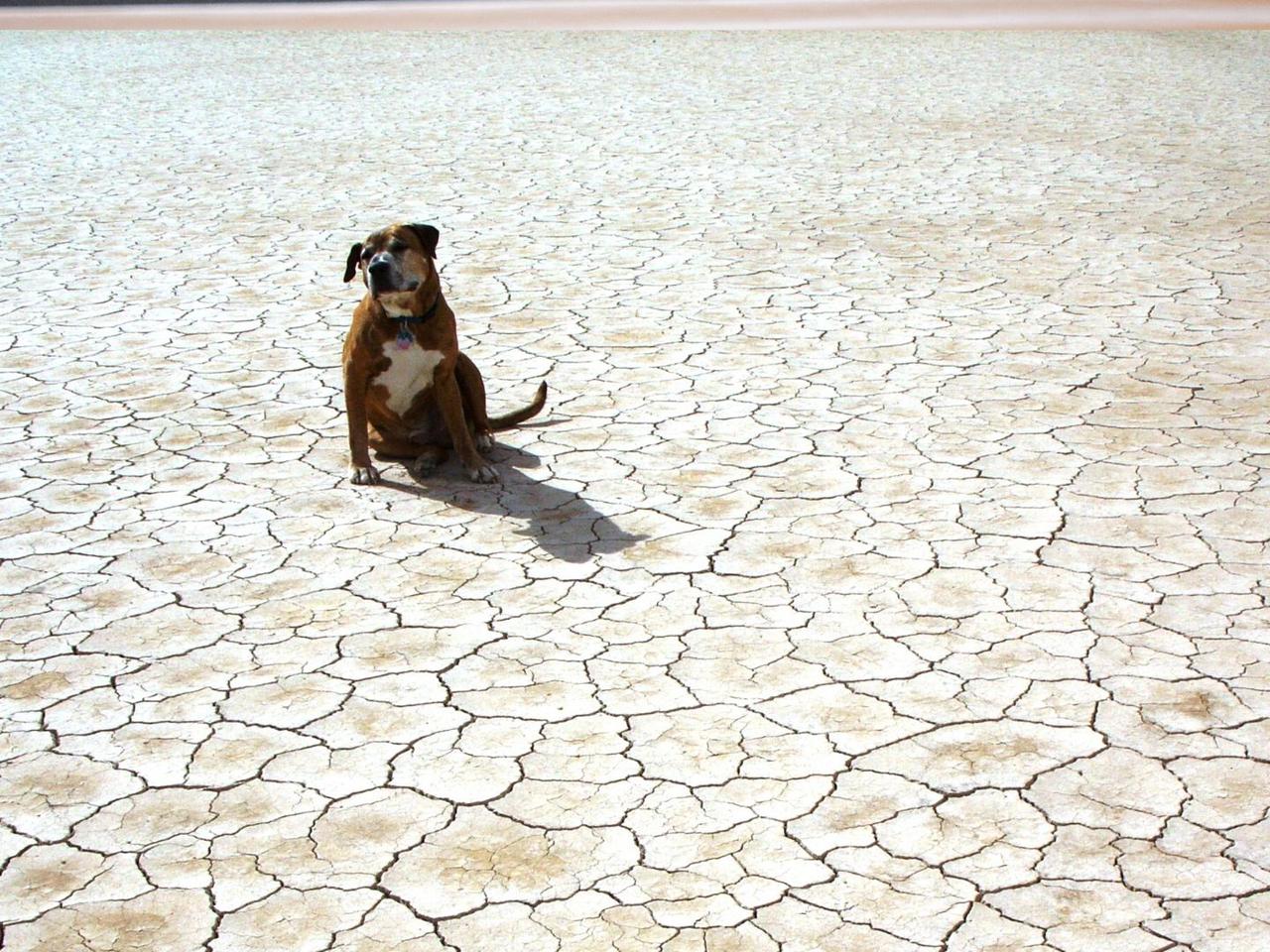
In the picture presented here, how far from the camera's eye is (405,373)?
473cm

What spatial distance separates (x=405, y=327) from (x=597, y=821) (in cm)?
204

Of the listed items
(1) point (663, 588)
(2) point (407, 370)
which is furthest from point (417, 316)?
(1) point (663, 588)

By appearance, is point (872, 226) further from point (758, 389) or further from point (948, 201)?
point (758, 389)

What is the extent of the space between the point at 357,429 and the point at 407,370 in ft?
0.86

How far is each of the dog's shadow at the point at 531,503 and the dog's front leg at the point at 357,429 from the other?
0.08 meters

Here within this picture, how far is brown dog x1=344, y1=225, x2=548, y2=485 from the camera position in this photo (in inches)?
177

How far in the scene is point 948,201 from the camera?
9.12 metres

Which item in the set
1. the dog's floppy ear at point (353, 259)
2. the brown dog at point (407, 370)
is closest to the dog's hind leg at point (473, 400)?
the brown dog at point (407, 370)

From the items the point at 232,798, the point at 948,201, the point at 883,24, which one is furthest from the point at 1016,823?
the point at 883,24

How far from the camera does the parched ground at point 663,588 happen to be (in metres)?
2.87

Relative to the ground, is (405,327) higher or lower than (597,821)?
higher

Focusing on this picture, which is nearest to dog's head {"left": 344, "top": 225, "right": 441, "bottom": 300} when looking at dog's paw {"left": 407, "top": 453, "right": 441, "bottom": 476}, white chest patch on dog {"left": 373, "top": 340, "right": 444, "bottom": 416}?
white chest patch on dog {"left": 373, "top": 340, "right": 444, "bottom": 416}

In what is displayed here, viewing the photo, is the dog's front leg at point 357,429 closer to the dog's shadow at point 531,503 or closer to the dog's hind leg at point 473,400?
the dog's shadow at point 531,503

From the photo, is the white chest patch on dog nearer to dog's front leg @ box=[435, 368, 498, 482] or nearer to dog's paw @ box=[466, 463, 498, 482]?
dog's front leg @ box=[435, 368, 498, 482]
